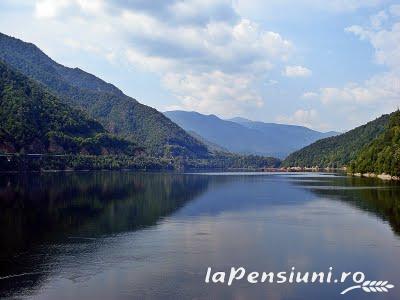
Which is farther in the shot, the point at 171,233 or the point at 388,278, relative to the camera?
the point at 171,233

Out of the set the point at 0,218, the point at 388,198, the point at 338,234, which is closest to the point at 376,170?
the point at 388,198

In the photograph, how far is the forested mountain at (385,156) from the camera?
498 feet

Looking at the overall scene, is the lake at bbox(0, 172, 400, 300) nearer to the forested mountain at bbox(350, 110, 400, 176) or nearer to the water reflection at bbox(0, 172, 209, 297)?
the water reflection at bbox(0, 172, 209, 297)

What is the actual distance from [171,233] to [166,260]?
1213 cm

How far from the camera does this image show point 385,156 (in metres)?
163

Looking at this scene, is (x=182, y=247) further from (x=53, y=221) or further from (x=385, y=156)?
(x=385, y=156)

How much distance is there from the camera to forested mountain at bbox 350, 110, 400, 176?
498ft

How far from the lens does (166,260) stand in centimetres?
3522

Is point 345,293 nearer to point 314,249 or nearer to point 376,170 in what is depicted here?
point 314,249

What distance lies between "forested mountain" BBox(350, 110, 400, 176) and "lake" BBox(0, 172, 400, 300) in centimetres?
8445

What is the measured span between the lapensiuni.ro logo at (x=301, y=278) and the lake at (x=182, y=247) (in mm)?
519

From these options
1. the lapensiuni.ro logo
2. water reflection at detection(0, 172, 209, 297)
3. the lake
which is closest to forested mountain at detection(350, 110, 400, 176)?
the lake

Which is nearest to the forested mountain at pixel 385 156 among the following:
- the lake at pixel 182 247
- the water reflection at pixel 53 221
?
the lake at pixel 182 247

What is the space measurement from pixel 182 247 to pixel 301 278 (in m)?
12.2
